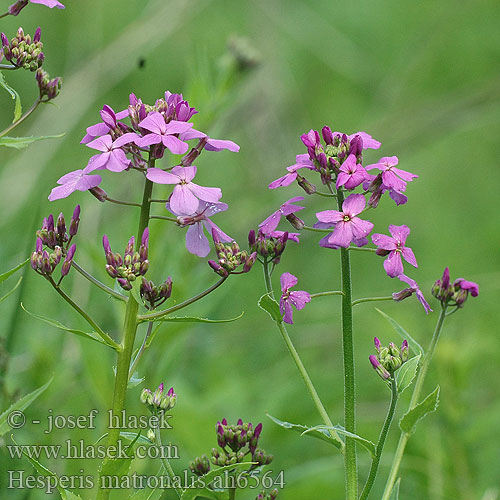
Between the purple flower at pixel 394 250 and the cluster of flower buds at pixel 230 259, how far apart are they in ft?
0.67

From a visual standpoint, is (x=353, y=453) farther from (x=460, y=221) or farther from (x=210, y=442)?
(x=460, y=221)

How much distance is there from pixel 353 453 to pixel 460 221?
359cm

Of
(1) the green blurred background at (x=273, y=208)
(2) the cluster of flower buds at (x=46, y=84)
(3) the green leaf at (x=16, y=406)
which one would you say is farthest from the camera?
(1) the green blurred background at (x=273, y=208)

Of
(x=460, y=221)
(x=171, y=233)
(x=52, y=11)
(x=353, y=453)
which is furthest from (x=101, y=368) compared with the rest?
(x=52, y=11)

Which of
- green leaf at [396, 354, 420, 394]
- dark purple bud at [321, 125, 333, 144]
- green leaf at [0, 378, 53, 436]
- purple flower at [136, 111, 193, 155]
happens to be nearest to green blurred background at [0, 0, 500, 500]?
green leaf at [0, 378, 53, 436]

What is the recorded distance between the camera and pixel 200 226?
49.4 inches

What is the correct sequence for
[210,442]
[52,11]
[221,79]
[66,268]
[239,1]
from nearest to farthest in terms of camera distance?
[66,268] → [210,442] → [221,79] → [52,11] → [239,1]

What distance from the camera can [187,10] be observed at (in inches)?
132

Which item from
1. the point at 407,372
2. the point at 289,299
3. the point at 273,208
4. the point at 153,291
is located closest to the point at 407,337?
the point at 407,372

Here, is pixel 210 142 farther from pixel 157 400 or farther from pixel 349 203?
pixel 157 400

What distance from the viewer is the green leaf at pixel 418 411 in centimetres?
A: 111

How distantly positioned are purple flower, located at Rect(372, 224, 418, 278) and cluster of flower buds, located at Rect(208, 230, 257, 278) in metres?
0.20

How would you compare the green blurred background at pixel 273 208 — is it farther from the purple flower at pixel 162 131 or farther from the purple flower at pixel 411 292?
the purple flower at pixel 162 131

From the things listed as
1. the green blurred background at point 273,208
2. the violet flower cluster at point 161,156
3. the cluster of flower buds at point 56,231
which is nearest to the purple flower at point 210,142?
the violet flower cluster at point 161,156
